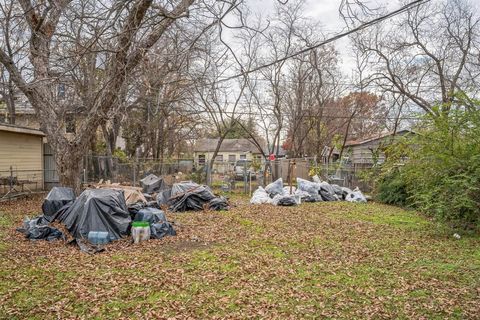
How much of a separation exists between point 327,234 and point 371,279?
3.25 metres

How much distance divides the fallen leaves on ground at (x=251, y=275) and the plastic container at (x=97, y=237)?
0.18 metres

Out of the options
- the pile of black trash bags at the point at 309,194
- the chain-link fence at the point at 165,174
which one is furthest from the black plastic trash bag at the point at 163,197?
the chain-link fence at the point at 165,174

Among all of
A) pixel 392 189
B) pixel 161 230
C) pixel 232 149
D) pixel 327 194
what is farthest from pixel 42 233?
pixel 232 149

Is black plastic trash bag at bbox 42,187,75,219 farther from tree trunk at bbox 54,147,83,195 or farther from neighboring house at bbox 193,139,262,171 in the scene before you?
neighboring house at bbox 193,139,262,171

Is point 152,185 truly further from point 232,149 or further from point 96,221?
point 232,149

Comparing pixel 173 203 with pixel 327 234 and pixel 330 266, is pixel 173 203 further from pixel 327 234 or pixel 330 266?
pixel 330 266

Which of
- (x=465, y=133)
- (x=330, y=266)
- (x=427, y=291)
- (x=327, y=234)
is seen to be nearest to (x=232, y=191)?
(x=327, y=234)

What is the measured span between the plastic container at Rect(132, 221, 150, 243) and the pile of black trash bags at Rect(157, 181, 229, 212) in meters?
4.29

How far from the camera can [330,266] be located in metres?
5.93

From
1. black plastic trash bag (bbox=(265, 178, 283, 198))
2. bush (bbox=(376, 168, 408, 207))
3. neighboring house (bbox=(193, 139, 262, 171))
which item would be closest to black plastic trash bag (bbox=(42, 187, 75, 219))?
black plastic trash bag (bbox=(265, 178, 283, 198))

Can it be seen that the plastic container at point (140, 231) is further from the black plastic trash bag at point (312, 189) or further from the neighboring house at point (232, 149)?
the neighboring house at point (232, 149)

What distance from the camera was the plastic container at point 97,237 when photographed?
7305mm

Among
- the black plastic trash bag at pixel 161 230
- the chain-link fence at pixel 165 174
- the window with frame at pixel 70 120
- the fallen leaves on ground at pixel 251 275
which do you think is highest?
the window with frame at pixel 70 120

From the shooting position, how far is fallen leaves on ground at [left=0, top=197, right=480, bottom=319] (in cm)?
426
